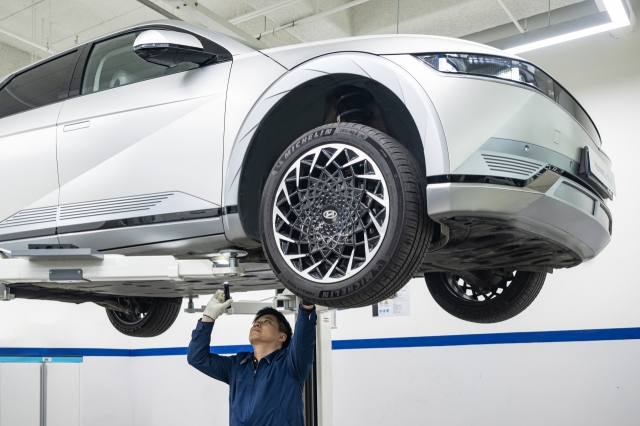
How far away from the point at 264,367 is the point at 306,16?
4511mm

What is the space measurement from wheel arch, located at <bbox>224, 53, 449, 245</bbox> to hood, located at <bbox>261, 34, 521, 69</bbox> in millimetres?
51

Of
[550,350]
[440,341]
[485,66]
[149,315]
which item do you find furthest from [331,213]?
[440,341]

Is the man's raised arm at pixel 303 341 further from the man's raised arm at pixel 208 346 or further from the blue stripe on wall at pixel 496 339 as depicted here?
the blue stripe on wall at pixel 496 339

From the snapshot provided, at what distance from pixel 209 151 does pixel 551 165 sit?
1225 mm

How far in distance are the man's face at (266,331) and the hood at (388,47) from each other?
1.44 metres

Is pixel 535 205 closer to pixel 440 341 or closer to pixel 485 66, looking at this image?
pixel 485 66

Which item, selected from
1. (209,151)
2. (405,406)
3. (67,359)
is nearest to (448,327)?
(405,406)

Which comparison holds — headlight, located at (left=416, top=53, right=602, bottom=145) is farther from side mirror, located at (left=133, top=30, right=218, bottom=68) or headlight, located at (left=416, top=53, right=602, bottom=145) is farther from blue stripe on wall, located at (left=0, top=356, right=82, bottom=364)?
blue stripe on wall, located at (left=0, top=356, right=82, bottom=364)

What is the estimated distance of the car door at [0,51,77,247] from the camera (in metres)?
2.97

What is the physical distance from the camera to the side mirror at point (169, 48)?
8.22ft

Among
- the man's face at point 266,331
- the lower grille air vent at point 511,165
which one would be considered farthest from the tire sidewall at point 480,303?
the lower grille air vent at point 511,165

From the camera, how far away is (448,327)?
6660 millimetres

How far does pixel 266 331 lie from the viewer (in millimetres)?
3410

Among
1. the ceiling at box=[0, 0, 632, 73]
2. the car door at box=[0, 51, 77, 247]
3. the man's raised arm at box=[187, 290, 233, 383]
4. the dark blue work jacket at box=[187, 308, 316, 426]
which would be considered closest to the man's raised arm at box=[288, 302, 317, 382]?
the dark blue work jacket at box=[187, 308, 316, 426]
